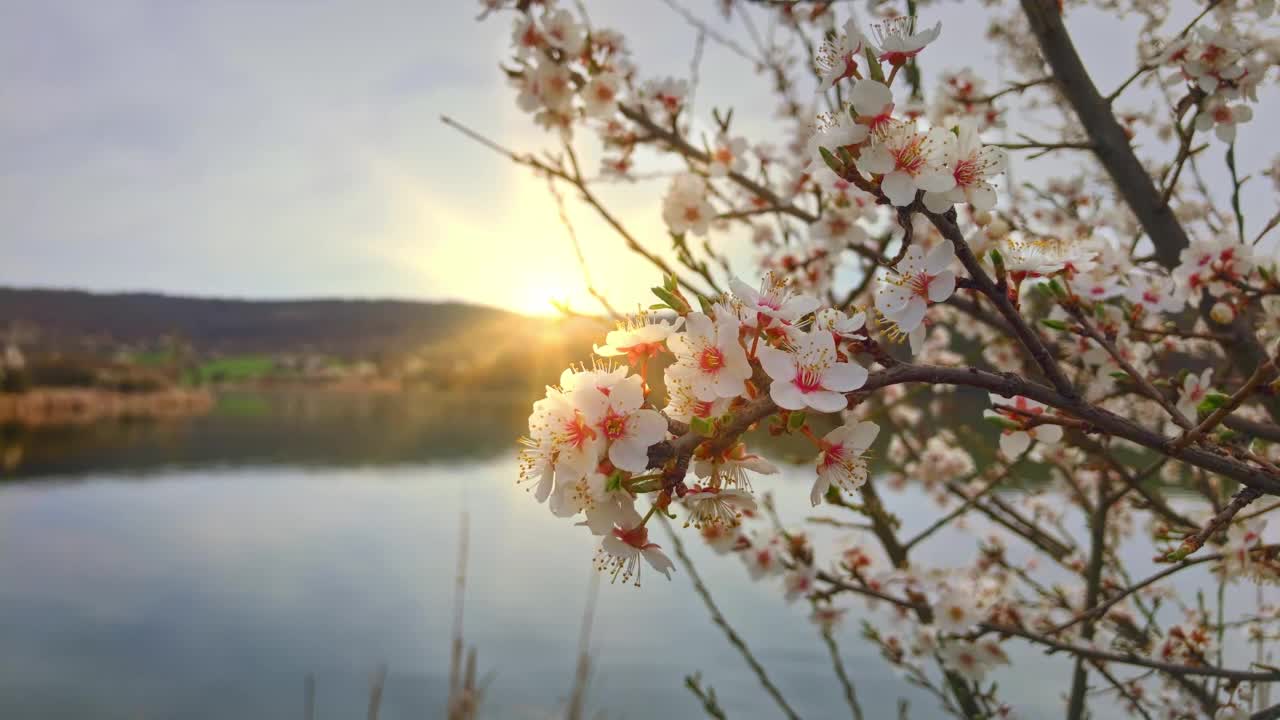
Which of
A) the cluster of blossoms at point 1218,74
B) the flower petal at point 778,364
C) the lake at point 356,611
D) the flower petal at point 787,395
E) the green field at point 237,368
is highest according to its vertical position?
the cluster of blossoms at point 1218,74

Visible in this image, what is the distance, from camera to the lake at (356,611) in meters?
4.54

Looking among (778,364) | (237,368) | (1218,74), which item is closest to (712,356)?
(778,364)

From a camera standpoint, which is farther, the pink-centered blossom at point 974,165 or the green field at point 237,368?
the green field at point 237,368

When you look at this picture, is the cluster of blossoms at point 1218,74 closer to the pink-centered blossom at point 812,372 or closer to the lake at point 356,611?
the pink-centered blossom at point 812,372

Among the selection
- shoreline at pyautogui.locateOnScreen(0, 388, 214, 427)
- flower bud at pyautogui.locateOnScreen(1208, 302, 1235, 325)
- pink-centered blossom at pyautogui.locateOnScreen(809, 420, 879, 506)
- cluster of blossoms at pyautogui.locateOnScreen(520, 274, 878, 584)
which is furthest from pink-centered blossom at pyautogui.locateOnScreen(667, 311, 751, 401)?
shoreline at pyautogui.locateOnScreen(0, 388, 214, 427)

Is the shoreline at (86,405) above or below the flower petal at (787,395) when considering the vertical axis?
below

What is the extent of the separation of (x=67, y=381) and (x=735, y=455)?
65.3 feet

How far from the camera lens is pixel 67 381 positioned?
1574cm

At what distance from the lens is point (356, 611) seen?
5941 millimetres

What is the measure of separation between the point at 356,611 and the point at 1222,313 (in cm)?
624

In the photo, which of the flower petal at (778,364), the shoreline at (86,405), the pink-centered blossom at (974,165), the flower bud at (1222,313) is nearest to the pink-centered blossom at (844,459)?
the flower petal at (778,364)

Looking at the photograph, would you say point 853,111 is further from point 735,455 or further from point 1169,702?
point 1169,702

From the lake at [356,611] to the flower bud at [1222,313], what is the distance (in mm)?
1534

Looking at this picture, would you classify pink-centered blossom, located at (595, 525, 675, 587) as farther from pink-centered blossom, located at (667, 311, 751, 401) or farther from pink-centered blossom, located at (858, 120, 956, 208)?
pink-centered blossom, located at (858, 120, 956, 208)
